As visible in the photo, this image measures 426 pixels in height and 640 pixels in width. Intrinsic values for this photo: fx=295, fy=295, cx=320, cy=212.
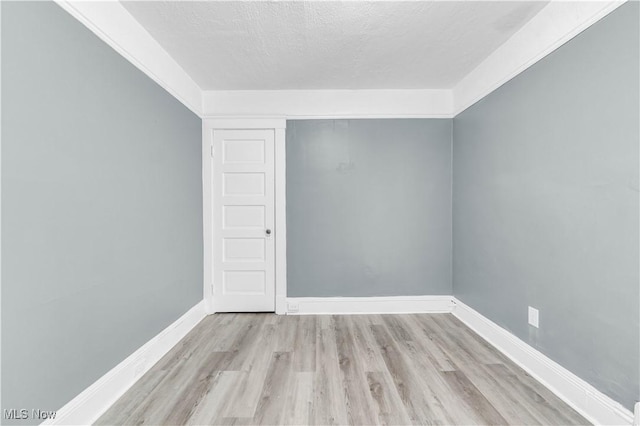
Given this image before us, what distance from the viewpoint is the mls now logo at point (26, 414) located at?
1280 mm

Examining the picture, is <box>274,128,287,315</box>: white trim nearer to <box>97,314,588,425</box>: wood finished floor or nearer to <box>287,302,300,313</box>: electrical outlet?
<box>287,302,300,313</box>: electrical outlet

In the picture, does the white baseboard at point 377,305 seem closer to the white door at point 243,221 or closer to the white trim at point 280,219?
the white trim at point 280,219

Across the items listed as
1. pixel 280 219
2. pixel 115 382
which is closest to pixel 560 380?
pixel 280 219

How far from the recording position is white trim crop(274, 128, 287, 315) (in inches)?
137

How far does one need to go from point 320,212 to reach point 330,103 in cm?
129

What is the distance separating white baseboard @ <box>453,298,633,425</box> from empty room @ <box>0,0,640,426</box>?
0.01 m

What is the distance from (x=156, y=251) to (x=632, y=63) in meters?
3.27

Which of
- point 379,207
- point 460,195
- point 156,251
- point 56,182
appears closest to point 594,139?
point 460,195

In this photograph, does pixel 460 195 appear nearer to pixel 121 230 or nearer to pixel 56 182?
pixel 121 230

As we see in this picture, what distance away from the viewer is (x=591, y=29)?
68.1 inches

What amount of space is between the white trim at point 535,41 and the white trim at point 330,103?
47 cm

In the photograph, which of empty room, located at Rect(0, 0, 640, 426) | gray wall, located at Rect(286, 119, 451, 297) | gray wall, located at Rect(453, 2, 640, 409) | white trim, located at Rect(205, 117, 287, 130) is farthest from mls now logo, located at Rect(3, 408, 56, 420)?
gray wall, located at Rect(453, 2, 640, 409)

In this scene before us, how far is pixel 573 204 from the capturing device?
185cm

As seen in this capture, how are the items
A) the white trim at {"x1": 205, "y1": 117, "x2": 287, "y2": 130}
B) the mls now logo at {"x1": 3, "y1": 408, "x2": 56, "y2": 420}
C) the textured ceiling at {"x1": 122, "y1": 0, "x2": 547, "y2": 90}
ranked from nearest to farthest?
the mls now logo at {"x1": 3, "y1": 408, "x2": 56, "y2": 420}
the textured ceiling at {"x1": 122, "y1": 0, "x2": 547, "y2": 90}
the white trim at {"x1": 205, "y1": 117, "x2": 287, "y2": 130}
